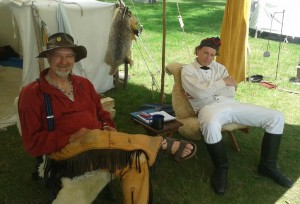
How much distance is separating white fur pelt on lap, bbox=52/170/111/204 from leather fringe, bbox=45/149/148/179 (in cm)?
5

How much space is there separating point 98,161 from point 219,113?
4.93 feet

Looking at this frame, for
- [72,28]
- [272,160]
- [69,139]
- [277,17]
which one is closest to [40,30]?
[72,28]

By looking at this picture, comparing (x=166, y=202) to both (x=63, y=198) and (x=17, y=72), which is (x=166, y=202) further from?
(x=17, y=72)

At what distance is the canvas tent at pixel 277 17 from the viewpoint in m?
9.30

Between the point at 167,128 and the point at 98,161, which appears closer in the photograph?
the point at 98,161

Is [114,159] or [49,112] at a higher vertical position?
[49,112]

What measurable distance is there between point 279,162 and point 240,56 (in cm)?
201

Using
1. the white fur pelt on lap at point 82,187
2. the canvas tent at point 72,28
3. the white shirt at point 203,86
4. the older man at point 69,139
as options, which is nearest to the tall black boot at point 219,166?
the white shirt at point 203,86

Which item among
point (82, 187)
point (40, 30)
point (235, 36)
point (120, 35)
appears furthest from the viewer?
point (120, 35)

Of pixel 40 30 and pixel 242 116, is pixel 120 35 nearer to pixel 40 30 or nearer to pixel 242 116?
pixel 40 30

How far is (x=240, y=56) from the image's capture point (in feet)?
17.5

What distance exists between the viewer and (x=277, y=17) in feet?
32.5

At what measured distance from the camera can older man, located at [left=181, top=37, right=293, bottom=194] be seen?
3402 millimetres

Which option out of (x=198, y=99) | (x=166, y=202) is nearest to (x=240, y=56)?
(x=198, y=99)
